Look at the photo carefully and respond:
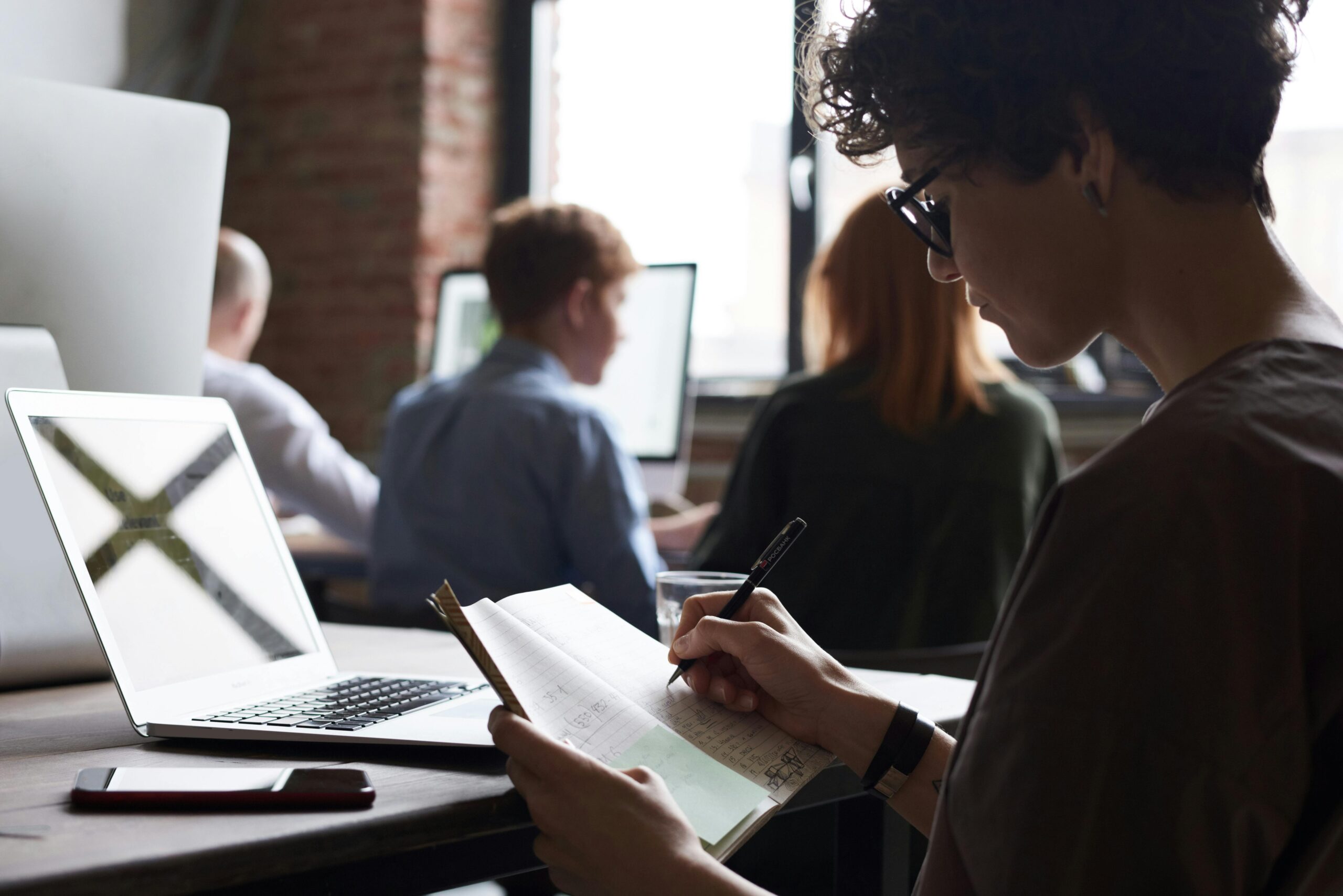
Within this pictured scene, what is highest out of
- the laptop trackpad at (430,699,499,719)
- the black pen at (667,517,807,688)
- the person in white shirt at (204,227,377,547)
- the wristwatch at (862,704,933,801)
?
the black pen at (667,517,807,688)

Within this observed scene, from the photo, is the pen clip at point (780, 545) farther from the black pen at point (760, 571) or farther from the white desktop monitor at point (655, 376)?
the white desktop monitor at point (655, 376)

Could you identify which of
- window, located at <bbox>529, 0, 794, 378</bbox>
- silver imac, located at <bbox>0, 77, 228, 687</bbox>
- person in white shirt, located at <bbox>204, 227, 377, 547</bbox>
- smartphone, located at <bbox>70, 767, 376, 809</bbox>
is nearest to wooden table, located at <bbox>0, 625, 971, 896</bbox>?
smartphone, located at <bbox>70, 767, 376, 809</bbox>

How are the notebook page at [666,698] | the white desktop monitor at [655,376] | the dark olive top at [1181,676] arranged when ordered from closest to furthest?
the dark olive top at [1181,676]
the notebook page at [666,698]
the white desktop monitor at [655,376]

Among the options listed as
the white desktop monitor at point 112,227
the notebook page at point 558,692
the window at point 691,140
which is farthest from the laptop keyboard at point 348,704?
the window at point 691,140

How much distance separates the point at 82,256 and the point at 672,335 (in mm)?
1730

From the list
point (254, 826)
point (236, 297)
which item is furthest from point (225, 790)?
point (236, 297)

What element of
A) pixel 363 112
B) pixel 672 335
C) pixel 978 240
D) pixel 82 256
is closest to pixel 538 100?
pixel 363 112

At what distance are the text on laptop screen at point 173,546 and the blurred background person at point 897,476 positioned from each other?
109cm

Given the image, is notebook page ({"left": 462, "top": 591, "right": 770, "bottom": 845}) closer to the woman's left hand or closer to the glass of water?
the woman's left hand

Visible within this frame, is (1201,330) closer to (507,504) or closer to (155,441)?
(155,441)

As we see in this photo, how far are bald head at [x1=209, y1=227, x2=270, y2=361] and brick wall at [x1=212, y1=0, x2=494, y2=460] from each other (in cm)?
69

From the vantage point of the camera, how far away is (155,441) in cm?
101

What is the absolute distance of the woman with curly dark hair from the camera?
56 cm

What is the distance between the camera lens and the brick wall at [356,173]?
3842 millimetres
